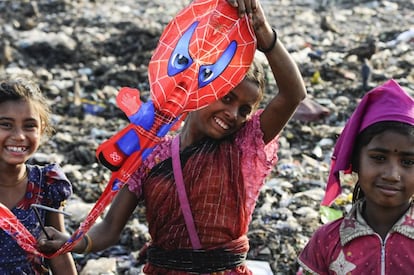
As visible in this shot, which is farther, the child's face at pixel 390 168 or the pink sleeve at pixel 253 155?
the pink sleeve at pixel 253 155

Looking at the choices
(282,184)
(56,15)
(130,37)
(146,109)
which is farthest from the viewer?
(56,15)

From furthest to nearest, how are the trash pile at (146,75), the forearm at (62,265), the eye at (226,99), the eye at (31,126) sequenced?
the trash pile at (146,75) → the forearm at (62,265) → the eye at (31,126) → the eye at (226,99)

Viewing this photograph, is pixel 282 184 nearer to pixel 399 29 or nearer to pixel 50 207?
pixel 50 207

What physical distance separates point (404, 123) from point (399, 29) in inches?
260

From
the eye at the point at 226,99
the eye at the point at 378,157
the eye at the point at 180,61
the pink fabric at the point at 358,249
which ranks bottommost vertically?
the pink fabric at the point at 358,249

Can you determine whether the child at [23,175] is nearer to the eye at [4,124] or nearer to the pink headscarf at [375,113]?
the eye at [4,124]

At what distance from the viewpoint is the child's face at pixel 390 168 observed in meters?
2.06

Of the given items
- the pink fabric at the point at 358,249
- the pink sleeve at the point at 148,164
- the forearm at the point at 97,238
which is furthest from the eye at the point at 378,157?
the forearm at the point at 97,238

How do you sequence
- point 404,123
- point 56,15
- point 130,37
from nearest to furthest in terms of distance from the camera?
point 404,123 → point 130,37 → point 56,15

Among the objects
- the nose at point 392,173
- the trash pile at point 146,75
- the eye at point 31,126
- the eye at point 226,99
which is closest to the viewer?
the nose at point 392,173

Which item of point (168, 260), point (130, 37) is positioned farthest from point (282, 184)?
point (130, 37)

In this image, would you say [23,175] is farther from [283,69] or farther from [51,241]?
[283,69]

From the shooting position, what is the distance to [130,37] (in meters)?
8.02

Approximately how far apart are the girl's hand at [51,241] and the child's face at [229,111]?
0.59 m
